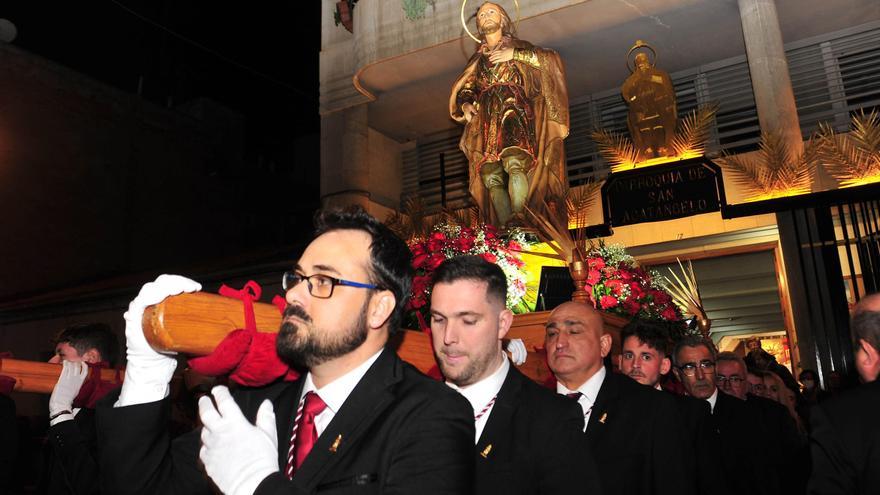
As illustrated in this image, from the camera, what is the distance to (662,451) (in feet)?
9.68

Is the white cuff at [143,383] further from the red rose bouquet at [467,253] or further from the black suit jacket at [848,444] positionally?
the red rose bouquet at [467,253]

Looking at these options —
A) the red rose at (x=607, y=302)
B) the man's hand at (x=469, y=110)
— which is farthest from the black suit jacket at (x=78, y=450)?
the man's hand at (x=469, y=110)

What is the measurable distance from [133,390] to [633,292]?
14.2ft

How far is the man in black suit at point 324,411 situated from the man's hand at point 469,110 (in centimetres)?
630

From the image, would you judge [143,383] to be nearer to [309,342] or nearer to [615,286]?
[309,342]

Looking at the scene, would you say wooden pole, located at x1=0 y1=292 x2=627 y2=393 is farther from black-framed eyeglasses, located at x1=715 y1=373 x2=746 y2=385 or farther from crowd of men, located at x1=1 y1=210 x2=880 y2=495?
black-framed eyeglasses, located at x1=715 y1=373 x2=746 y2=385

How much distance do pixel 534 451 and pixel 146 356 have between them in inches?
50.0

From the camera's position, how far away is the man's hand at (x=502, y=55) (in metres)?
7.91

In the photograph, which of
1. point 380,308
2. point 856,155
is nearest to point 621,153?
point 856,155

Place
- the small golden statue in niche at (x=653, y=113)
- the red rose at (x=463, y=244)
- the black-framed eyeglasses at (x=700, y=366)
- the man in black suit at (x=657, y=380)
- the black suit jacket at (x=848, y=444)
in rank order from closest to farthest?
the black suit jacket at (x=848, y=444)
the man in black suit at (x=657, y=380)
the black-framed eyeglasses at (x=700, y=366)
the red rose at (x=463, y=244)
the small golden statue in niche at (x=653, y=113)

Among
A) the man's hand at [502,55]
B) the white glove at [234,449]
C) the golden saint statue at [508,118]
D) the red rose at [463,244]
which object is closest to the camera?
the white glove at [234,449]

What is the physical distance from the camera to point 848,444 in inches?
83.1

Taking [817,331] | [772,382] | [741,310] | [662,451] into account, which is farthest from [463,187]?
[662,451]

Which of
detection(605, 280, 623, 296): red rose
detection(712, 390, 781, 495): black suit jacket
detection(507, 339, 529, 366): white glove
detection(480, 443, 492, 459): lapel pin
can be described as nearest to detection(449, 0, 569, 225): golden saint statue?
detection(605, 280, 623, 296): red rose
